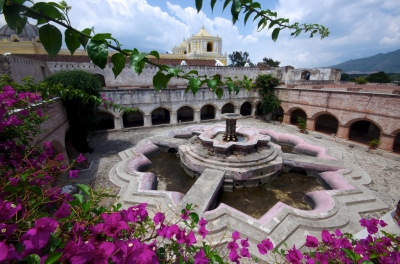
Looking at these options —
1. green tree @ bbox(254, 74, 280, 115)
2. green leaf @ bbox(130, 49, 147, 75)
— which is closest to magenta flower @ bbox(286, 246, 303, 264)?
green leaf @ bbox(130, 49, 147, 75)

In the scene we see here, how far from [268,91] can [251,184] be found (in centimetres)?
1222

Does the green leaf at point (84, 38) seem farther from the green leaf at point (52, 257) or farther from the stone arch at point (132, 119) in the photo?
the stone arch at point (132, 119)

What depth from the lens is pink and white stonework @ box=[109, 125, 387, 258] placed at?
16.1 ft

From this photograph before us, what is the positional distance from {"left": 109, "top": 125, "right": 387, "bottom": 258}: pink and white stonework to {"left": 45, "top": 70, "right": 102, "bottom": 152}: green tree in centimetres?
261

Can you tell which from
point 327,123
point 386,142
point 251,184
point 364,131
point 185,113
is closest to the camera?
point 251,184

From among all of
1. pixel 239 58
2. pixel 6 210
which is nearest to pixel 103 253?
pixel 6 210

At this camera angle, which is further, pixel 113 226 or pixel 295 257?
pixel 295 257

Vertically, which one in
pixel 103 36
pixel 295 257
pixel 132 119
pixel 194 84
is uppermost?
pixel 103 36

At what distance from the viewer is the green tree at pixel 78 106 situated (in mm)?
9406

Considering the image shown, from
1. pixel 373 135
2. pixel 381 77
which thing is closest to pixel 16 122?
pixel 373 135

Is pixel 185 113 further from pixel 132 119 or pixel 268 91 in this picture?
pixel 268 91

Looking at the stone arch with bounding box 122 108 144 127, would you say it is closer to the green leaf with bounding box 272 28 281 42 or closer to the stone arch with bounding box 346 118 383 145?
the stone arch with bounding box 346 118 383 145

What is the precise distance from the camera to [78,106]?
31.2 ft

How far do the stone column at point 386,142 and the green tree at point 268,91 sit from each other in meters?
7.47
